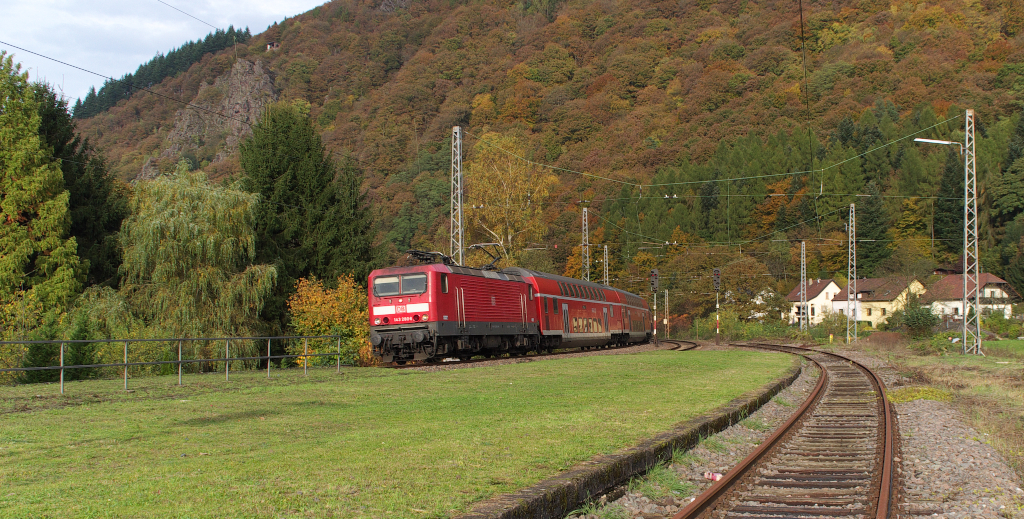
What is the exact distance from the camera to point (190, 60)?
15738 centimetres

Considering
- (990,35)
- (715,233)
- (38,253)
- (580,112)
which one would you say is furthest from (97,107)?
(990,35)

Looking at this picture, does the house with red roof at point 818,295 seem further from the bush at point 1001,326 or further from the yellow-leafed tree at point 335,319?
the yellow-leafed tree at point 335,319

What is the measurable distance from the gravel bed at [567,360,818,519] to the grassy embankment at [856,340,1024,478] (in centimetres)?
309

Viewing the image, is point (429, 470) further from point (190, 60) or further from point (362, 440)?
point (190, 60)

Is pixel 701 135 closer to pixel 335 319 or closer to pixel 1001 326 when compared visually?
pixel 1001 326

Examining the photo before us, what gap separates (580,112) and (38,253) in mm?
80883

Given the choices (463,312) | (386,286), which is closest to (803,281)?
(463,312)

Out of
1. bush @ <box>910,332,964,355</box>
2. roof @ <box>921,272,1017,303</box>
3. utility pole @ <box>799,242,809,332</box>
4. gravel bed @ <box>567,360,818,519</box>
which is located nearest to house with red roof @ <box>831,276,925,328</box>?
roof @ <box>921,272,1017,303</box>

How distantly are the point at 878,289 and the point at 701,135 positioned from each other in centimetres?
3194

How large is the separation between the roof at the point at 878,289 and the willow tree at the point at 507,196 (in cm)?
4581

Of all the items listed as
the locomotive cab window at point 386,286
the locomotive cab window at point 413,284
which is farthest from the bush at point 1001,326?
the locomotive cab window at point 386,286

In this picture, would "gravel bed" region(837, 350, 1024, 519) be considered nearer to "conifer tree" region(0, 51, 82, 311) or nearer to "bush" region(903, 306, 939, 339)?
"conifer tree" region(0, 51, 82, 311)

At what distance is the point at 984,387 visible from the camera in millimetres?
19688

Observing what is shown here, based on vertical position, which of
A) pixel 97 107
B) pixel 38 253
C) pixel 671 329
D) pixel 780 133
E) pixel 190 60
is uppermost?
pixel 190 60
